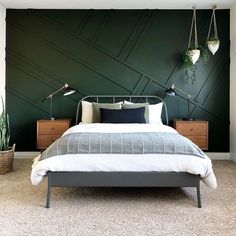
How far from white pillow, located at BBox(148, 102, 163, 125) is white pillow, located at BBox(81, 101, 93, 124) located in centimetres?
97

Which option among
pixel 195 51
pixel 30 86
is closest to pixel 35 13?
pixel 30 86

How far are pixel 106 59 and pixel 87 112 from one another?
105cm

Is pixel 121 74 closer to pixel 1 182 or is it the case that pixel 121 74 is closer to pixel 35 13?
pixel 35 13

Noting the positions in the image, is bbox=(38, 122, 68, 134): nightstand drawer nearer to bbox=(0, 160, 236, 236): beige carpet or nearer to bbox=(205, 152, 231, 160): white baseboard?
bbox=(0, 160, 236, 236): beige carpet

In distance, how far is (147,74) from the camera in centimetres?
527

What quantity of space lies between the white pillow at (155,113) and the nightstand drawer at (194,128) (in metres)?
0.37

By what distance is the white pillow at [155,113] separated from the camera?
4801 millimetres

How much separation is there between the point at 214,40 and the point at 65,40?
254 cm

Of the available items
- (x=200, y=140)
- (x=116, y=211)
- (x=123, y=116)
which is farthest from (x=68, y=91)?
(x=116, y=211)

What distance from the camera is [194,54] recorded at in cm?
493

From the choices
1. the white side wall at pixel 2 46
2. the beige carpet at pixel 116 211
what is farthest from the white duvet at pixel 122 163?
the white side wall at pixel 2 46

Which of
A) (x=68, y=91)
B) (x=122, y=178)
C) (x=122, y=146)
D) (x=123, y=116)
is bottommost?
(x=122, y=178)

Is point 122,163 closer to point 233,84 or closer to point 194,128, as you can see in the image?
point 194,128

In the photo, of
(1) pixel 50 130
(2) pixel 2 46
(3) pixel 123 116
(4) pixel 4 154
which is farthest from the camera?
(2) pixel 2 46
